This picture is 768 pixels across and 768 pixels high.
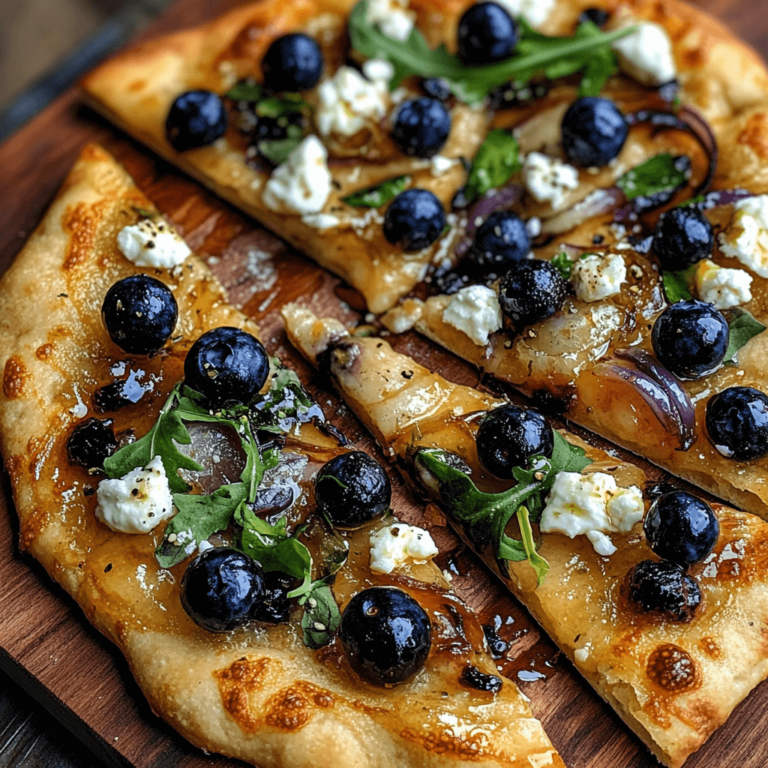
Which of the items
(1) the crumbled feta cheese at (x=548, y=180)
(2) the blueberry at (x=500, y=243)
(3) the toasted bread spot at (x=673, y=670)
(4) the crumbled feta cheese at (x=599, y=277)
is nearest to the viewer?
(3) the toasted bread spot at (x=673, y=670)

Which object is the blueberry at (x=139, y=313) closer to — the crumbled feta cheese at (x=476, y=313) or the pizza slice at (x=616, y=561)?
the pizza slice at (x=616, y=561)

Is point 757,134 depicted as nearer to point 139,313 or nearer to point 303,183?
point 303,183

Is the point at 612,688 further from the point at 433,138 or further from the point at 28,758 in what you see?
the point at 433,138

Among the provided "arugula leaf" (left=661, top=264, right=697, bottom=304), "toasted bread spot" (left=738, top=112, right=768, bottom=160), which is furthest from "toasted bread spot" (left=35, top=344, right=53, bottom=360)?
"toasted bread spot" (left=738, top=112, right=768, bottom=160)

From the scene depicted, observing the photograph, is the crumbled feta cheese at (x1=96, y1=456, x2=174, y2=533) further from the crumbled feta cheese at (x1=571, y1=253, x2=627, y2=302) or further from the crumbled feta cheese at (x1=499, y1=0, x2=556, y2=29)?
the crumbled feta cheese at (x1=499, y1=0, x2=556, y2=29)

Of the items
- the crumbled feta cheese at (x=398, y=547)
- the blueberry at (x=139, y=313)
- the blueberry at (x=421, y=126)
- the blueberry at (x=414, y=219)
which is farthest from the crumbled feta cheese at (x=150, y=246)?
the crumbled feta cheese at (x=398, y=547)

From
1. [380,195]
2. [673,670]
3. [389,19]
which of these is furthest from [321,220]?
[673,670]
